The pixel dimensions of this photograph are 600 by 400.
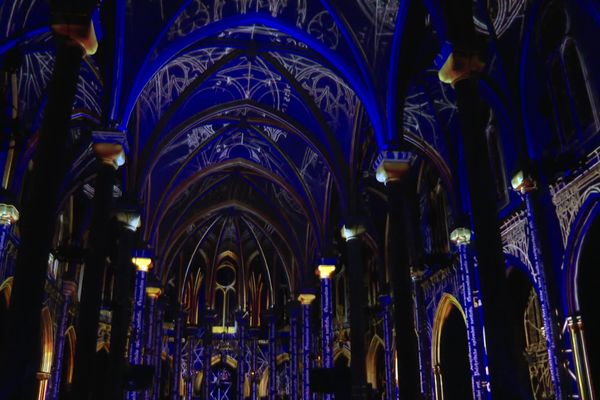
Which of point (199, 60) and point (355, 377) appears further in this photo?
Answer: point (199, 60)

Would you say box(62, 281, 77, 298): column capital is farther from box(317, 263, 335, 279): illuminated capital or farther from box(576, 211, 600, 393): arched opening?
box(576, 211, 600, 393): arched opening

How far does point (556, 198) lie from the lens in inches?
479

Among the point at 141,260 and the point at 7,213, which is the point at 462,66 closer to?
the point at 7,213

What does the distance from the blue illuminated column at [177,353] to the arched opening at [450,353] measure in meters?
13.0

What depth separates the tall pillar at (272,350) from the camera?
26812 mm

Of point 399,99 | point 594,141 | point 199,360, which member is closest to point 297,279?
point 199,360

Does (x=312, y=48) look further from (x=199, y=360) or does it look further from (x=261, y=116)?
(x=199, y=360)

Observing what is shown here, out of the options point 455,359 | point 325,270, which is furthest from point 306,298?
point 455,359

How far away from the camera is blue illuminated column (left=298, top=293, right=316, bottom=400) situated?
2169 cm

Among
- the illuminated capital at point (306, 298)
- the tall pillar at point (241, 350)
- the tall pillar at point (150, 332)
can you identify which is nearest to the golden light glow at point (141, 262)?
the tall pillar at point (150, 332)

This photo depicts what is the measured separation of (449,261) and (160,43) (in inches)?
399

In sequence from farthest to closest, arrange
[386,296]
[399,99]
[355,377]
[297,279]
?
1. [297,279]
2. [386,296]
3. [355,377]
4. [399,99]

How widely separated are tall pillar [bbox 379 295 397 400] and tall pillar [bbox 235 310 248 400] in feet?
28.1

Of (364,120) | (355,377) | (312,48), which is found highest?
(312,48)
